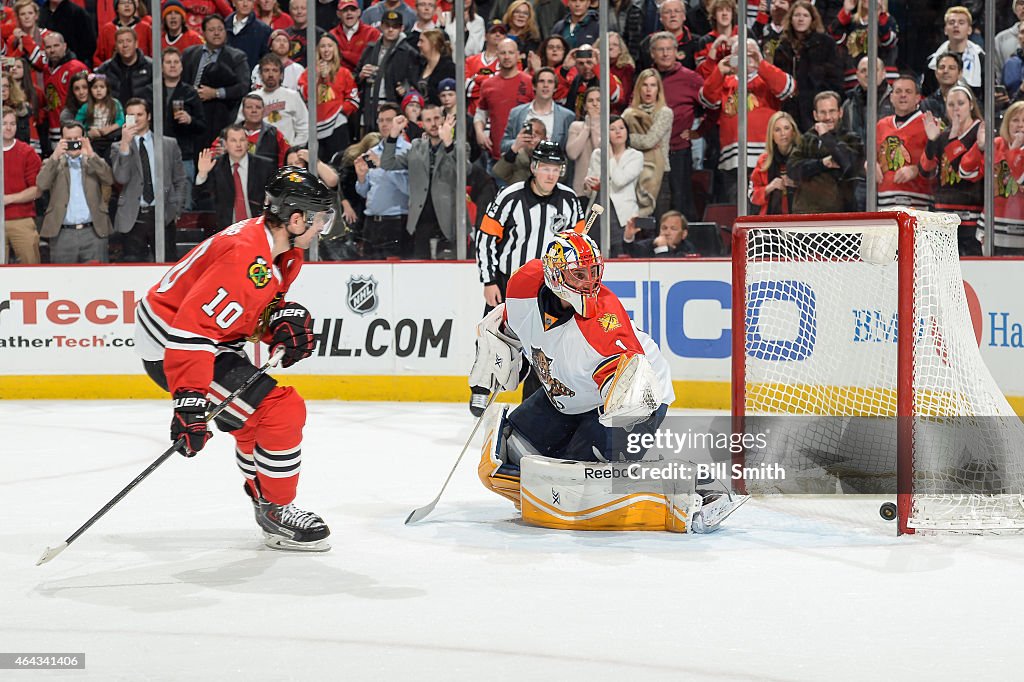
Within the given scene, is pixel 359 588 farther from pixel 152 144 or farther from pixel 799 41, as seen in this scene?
pixel 152 144

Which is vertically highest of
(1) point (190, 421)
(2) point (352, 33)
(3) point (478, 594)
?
(2) point (352, 33)

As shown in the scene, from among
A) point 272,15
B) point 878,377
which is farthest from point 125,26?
point 878,377

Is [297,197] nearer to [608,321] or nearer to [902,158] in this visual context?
[608,321]

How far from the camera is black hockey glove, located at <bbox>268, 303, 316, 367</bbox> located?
3287mm

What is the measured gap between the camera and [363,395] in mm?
7258

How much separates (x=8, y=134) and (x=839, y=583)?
20.5 ft

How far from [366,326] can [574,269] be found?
3.85 meters

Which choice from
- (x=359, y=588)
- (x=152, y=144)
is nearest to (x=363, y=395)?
(x=152, y=144)

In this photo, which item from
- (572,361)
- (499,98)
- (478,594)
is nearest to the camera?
(478,594)

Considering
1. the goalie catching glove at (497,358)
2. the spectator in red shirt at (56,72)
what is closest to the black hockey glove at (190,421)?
the goalie catching glove at (497,358)

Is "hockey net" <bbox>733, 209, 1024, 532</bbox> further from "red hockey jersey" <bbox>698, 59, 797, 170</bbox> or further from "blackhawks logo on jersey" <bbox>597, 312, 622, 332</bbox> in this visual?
"red hockey jersey" <bbox>698, 59, 797, 170</bbox>

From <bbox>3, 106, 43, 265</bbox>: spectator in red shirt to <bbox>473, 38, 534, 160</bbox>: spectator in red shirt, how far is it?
2.70 metres

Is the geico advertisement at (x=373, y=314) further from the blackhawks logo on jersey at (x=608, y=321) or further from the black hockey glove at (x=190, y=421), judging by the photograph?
the black hockey glove at (x=190, y=421)

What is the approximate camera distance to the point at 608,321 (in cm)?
365
